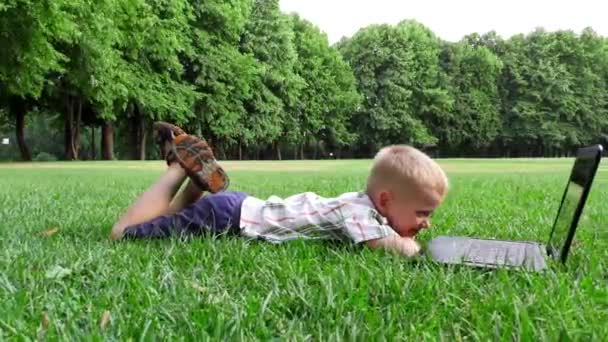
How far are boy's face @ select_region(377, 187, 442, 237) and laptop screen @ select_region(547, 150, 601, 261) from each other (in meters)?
0.55

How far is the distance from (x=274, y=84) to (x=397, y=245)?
38.4 meters

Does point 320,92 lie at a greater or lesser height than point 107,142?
greater

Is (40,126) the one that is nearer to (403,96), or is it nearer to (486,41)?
(403,96)

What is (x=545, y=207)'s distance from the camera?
19.2 ft

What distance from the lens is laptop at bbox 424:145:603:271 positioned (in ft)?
8.25

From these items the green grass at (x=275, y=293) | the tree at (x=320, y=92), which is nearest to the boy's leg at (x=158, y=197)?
the green grass at (x=275, y=293)

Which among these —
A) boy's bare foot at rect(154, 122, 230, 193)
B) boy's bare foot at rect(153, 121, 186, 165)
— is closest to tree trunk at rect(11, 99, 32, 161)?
boy's bare foot at rect(153, 121, 186, 165)

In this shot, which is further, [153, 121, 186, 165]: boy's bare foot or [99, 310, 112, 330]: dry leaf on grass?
[153, 121, 186, 165]: boy's bare foot

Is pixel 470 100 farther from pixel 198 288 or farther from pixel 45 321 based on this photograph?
pixel 45 321

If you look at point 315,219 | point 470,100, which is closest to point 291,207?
point 315,219

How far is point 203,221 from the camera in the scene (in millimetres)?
3557

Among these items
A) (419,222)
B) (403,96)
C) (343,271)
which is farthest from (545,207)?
(403,96)

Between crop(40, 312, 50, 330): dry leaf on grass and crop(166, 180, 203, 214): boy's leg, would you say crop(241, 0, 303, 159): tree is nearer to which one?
crop(166, 180, 203, 214): boy's leg

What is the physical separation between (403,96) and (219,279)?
163 ft
